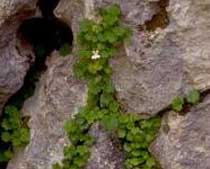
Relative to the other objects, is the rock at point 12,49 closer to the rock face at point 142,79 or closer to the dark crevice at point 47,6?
the rock face at point 142,79

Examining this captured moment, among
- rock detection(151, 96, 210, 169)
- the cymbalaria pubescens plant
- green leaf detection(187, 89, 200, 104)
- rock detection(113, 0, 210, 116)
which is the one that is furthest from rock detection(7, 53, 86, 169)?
green leaf detection(187, 89, 200, 104)

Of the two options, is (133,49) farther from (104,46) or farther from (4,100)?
(4,100)

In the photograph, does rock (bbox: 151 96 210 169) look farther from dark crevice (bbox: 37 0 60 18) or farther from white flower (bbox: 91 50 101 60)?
dark crevice (bbox: 37 0 60 18)

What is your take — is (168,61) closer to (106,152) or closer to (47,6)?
(106,152)

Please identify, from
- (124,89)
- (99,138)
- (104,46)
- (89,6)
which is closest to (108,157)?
(99,138)

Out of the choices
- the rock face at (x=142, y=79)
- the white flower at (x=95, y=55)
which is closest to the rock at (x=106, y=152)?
the rock face at (x=142, y=79)

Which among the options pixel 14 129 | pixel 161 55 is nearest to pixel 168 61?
pixel 161 55
